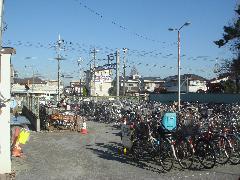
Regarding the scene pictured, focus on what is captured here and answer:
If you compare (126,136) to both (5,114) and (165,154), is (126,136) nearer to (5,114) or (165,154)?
(165,154)

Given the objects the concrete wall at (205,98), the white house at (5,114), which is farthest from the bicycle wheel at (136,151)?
the concrete wall at (205,98)

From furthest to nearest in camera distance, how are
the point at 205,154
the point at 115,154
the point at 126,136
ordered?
1. the point at 115,154
2. the point at 126,136
3. the point at 205,154

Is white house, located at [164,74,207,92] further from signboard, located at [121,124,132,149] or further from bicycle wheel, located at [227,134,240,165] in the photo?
bicycle wheel, located at [227,134,240,165]

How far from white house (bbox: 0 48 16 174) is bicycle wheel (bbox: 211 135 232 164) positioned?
486 centimetres

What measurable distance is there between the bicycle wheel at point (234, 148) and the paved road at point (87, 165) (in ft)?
1.06

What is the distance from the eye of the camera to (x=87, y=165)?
975cm

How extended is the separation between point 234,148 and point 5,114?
5.66 m

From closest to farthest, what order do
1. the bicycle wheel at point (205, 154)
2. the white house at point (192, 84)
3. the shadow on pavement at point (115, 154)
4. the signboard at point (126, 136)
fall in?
the bicycle wheel at point (205, 154), the shadow on pavement at point (115, 154), the signboard at point (126, 136), the white house at point (192, 84)

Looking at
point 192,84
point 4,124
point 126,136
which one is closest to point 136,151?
point 126,136

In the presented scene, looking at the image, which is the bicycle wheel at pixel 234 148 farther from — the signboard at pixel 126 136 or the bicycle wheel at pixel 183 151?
the signboard at pixel 126 136

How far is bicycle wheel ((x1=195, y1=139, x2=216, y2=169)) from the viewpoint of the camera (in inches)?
343

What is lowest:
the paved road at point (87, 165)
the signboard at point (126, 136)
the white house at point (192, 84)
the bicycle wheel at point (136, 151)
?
the paved road at point (87, 165)

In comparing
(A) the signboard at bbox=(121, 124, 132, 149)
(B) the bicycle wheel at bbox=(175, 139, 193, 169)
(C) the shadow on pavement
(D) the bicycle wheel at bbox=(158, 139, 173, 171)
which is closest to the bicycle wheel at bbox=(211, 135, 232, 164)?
(B) the bicycle wheel at bbox=(175, 139, 193, 169)

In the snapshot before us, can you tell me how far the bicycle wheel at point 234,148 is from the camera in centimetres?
927
